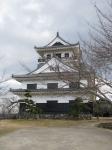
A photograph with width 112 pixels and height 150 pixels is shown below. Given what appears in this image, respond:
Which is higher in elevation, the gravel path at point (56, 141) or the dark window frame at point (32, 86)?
the dark window frame at point (32, 86)

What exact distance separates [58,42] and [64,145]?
30.2 meters

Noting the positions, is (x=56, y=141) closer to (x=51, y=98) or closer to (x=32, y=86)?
(x=51, y=98)

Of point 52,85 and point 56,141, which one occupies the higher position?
point 52,85

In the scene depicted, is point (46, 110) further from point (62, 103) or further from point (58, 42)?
point (58, 42)

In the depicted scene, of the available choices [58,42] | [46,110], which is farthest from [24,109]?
[58,42]

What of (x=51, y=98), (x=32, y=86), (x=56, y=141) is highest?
(x=32, y=86)

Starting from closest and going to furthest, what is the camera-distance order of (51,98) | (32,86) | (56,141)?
(56,141), (51,98), (32,86)

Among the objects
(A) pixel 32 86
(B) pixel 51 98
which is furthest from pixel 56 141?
(A) pixel 32 86

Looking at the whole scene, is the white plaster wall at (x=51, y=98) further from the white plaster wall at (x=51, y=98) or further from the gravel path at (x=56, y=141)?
the gravel path at (x=56, y=141)

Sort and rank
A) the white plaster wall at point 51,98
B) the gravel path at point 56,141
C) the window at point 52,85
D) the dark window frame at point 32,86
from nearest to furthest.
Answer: the gravel path at point 56,141, the white plaster wall at point 51,98, the window at point 52,85, the dark window frame at point 32,86

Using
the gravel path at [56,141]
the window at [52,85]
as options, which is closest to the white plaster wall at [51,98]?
the window at [52,85]

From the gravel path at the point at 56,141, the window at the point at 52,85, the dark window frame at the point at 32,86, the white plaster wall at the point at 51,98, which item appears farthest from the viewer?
the dark window frame at the point at 32,86

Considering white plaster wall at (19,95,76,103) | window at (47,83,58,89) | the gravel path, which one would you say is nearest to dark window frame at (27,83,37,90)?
white plaster wall at (19,95,76,103)

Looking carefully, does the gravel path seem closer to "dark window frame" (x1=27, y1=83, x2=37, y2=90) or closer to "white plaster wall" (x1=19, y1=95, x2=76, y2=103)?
"white plaster wall" (x1=19, y1=95, x2=76, y2=103)
